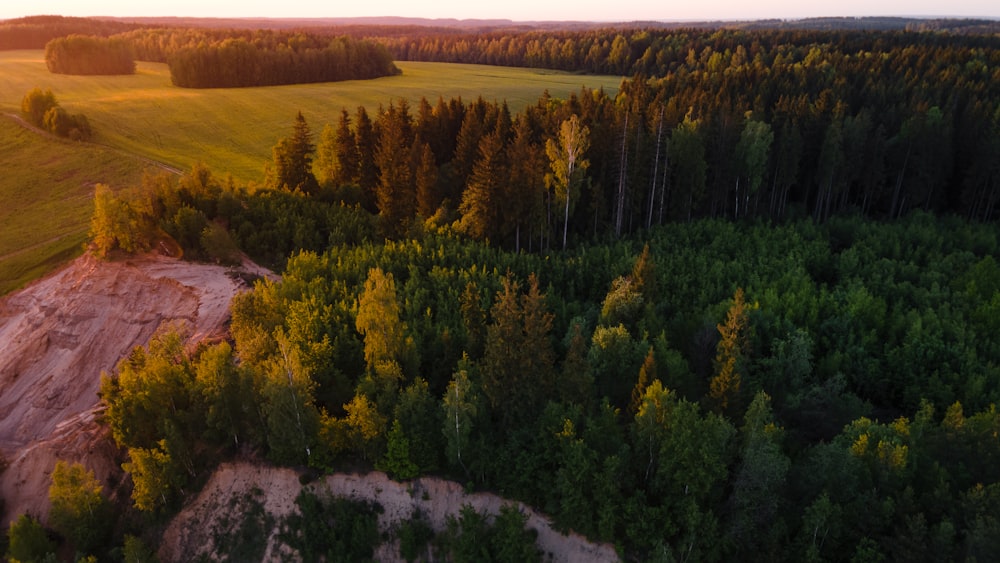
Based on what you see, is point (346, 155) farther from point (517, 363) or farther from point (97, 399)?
point (517, 363)

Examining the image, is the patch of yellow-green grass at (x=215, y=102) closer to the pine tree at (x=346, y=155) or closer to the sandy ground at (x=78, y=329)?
the pine tree at (x=346, y=155)

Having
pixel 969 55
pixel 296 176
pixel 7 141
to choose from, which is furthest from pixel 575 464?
pixel 969 55

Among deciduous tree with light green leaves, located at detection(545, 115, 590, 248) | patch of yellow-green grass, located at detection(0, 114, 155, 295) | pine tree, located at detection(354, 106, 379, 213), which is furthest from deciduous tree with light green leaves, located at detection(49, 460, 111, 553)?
deciduous tree with light green leaves, located at detection(545, 115, 590, 248)

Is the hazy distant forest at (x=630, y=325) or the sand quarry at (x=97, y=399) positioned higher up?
the hazy distant forest at (x=630, y=325)

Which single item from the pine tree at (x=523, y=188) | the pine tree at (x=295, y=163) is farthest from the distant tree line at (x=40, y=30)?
the pine tree at (x=523, y=188)

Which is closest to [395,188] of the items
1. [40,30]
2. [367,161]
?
[367,161]

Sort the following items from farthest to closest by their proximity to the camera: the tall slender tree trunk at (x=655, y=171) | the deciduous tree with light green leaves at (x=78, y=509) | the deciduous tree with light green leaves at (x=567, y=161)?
the tall slender tree trunk at (x=655, y=171) < the deciduous tree with light green leaves at (x=567, y=161) < the deciduous tree with light green leaves at (x=78, y=509)
